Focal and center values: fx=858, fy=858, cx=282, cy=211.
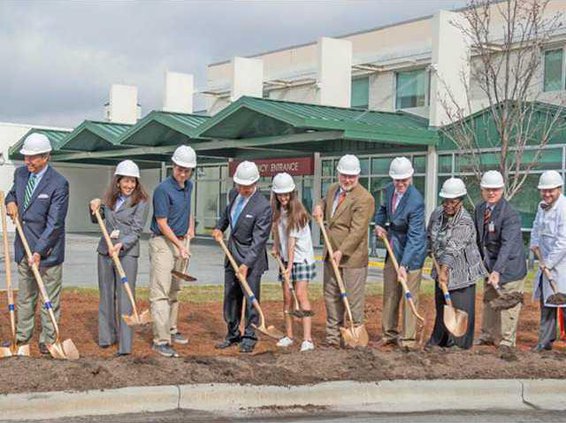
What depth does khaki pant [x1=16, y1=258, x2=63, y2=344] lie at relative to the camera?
26.0 feet

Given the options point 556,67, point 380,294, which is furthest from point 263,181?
point 380,294

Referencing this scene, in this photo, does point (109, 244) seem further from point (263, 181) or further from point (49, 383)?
point (263, 181)

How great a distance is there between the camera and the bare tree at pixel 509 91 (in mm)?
16266

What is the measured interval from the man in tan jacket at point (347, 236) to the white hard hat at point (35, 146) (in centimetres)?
269

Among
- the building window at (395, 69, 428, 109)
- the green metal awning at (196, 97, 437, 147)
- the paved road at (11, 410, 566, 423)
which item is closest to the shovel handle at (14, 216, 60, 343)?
the paved road at (11, 410, 566, 423)

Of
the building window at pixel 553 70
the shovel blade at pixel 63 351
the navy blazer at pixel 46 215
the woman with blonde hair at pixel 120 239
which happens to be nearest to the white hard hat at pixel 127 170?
the woman with blonde hair at pixel 120 239

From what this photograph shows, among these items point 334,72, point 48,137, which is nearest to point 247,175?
point 334,72

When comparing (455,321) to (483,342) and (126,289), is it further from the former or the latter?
(126,289)

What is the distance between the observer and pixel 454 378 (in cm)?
719

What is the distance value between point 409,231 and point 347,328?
1133 mm

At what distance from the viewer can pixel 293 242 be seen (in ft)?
28.1

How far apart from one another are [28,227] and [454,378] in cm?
405

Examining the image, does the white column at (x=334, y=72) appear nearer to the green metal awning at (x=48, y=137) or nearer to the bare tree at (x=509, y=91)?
the bare tree at (x=509, y=91)

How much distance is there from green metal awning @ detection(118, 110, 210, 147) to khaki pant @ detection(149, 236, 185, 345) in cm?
1908
